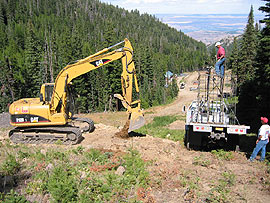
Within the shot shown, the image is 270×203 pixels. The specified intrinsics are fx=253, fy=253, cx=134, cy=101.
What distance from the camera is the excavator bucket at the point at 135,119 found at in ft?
42.9

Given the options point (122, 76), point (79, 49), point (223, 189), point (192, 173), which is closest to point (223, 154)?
point (192, 173)

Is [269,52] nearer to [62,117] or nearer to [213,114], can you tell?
[213,114]

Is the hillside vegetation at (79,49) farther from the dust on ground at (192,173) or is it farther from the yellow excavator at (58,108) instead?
the dust on ground at (192,173)

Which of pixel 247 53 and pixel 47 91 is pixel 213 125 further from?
pixel 247 53

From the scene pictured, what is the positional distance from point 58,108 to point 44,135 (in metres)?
1.70

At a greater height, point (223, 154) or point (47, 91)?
point (47, 91)

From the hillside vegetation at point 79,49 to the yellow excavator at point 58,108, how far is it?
2673 cm

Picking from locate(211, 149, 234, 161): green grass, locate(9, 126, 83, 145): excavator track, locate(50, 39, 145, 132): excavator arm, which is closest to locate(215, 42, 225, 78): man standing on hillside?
locate(211, 149, 234, 161): green grass

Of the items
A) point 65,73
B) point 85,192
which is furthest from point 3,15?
point 85,192

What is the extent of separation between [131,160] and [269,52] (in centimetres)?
1420

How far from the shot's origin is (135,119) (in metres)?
13.2

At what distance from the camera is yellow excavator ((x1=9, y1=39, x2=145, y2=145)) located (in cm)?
1334

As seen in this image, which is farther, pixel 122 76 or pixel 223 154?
pixel 122 76

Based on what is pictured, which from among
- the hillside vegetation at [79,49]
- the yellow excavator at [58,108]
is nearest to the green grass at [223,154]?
the yellow excavator at [58,108]
